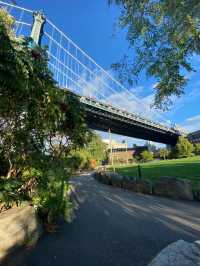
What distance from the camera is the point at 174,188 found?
7.53 metres

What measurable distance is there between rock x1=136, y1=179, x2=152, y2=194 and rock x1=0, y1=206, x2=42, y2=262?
5.32 m

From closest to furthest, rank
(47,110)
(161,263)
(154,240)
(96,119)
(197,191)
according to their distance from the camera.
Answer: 1. (161,263)
2. (154,240)
3. (47,110)
4. (197,191)
5. (96,119)

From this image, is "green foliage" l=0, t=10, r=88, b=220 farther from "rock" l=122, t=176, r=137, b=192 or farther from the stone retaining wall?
"rock" l=122, t=176, r=137, b=192

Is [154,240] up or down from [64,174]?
down

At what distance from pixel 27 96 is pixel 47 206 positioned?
2.11 m

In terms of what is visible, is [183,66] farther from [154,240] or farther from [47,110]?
[154,240]

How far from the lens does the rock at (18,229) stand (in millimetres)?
3318

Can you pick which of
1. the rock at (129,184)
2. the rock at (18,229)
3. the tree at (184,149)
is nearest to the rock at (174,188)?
the rock at (129,184)

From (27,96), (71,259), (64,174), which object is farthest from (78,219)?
(27,96)

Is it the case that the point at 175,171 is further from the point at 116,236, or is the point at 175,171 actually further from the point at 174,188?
the point at 116,236

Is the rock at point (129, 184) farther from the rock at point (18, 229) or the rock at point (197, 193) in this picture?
the rock at point (18, 229)

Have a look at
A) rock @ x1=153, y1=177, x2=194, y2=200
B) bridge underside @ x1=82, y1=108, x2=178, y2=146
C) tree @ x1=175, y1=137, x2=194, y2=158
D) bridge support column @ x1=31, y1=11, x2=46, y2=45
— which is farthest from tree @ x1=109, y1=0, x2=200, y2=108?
tree @ x1=175, y1=137, x2=194, y2=158

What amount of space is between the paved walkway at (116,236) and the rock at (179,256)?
537 mm

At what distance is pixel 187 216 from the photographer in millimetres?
5148
